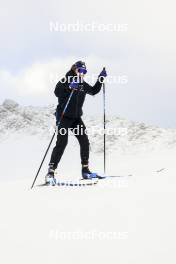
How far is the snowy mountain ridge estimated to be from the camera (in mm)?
22703

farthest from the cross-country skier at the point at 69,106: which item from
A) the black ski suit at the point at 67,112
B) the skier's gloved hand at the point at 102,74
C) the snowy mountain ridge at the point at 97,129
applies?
the snowy mountain ridge at the point at 97,129

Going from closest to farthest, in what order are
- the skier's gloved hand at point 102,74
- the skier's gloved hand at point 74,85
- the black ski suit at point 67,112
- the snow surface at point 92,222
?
1. the snow surface at point 92,222
2. the skier's gloved hand at point 74,85
3. the black ski suit at point 67,112
4. the skier's gloved hand at point 102,74

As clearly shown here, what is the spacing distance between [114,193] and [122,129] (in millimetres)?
16358

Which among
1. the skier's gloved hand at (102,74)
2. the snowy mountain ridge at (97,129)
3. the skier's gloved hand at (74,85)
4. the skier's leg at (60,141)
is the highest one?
the skier's gloved hand at (102,74)

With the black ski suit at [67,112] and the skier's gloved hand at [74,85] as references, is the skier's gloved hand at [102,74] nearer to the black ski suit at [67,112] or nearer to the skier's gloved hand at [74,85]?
the black ski suit at [67,112]

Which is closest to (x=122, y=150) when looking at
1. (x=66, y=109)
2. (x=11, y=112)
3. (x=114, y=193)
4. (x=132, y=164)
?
(x=132, y=164)

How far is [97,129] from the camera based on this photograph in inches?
1001

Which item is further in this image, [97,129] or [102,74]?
[97,129]

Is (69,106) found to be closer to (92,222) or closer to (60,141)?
(60,141)

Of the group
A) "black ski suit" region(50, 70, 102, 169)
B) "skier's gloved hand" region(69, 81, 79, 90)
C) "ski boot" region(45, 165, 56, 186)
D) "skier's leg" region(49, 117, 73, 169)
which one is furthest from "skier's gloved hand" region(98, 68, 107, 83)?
"ski boot" region(45, 165, 56, 186)

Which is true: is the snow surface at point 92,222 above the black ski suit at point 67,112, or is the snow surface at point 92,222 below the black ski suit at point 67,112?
below

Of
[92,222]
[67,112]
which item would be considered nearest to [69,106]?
[67,112]

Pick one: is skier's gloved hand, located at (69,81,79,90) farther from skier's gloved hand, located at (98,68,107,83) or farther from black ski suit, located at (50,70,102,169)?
skier's gloved hand, located at (98,68,107,83)

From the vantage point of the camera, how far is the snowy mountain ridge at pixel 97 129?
22703 mm
